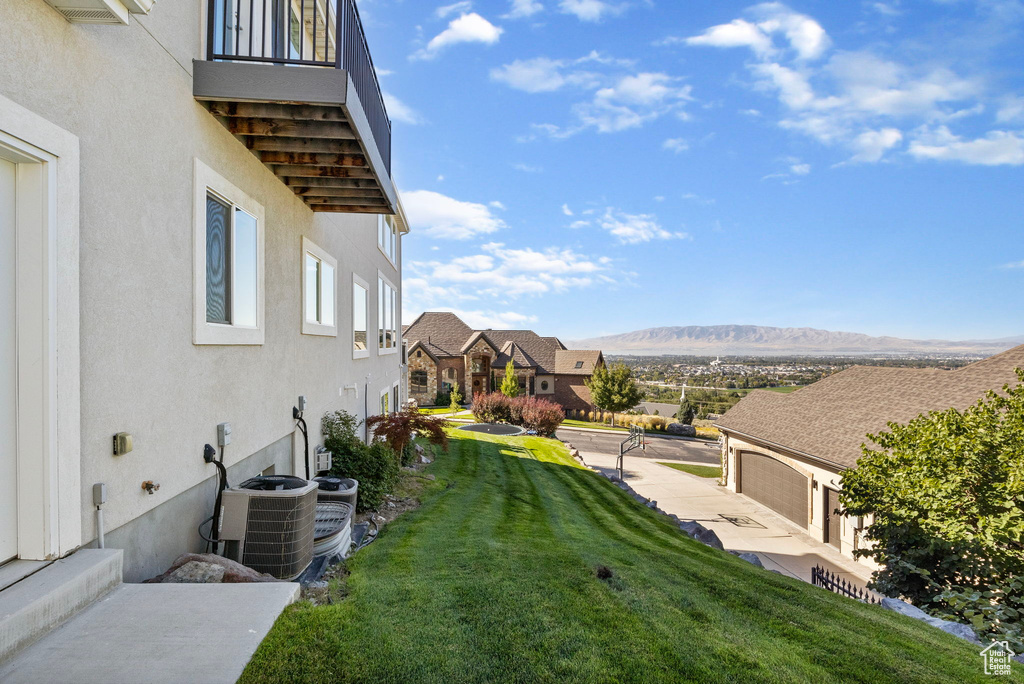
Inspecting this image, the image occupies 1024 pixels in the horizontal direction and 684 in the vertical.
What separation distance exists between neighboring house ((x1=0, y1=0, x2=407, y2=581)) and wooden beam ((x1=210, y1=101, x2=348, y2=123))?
0.02m

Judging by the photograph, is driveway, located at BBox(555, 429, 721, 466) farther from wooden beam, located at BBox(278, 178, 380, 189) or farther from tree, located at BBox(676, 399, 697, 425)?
wooden beam, located at BBox(278, 178, 380, 189)

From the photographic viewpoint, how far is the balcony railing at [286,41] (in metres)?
4.55

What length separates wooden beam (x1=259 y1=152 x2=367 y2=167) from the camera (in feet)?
18.4

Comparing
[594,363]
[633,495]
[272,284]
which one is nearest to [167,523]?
[272,284]

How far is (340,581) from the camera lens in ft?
14.1

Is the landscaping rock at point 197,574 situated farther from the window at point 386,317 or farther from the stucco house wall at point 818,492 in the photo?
the stucco house wall at point 818,492

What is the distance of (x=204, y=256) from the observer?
14.7 ft

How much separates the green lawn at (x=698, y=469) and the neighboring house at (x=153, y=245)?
77.1ft

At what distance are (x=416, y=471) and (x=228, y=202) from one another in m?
9.56

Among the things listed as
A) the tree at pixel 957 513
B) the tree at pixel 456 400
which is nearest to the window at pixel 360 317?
the tree at pixel 957 513

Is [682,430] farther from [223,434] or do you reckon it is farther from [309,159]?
[223,434]

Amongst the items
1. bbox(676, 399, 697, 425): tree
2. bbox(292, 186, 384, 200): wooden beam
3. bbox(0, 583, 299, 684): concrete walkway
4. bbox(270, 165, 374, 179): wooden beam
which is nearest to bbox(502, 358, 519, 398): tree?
bbox(676, 399, 697, 425): tree

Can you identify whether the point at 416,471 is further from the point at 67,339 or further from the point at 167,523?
the point at 67,339

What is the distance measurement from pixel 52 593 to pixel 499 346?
44.7m
